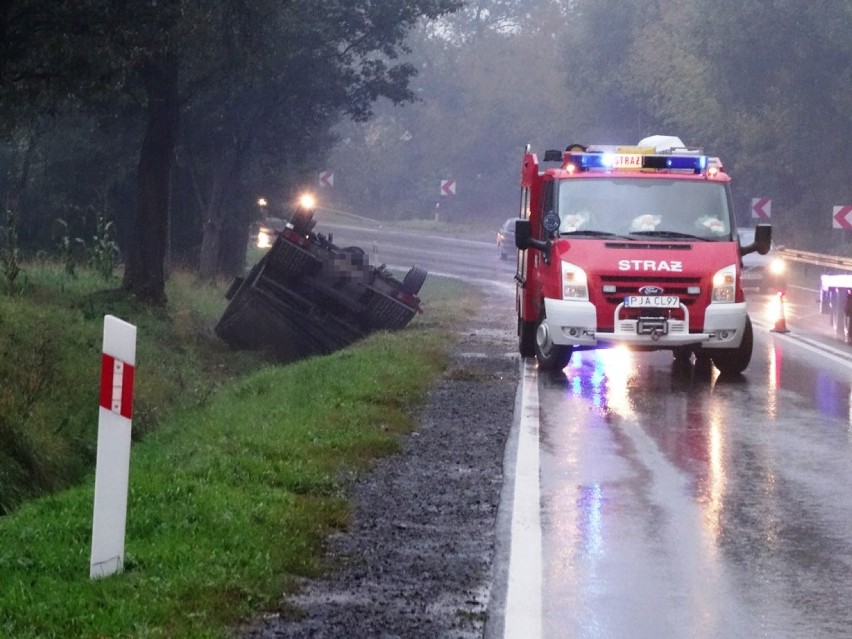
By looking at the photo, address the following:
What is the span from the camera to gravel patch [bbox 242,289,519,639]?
6672 mm

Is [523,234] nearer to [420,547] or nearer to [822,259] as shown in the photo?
[420,547]

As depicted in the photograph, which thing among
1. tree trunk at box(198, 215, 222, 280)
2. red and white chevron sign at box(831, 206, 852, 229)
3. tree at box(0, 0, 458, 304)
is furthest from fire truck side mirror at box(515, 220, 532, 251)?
red and white chevron sign at box(831, 206, 852, 229)

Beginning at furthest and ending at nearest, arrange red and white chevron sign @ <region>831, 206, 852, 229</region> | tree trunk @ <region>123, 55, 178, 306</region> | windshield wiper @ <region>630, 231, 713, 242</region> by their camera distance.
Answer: red and white chevron sign @ <region>831, 206, 852, 229</region> → tree trunk @ <region>123, 55, 178, 306</region> → windshield wiper @ <region>630, 231, 713, 242</region>

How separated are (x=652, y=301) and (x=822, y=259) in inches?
755

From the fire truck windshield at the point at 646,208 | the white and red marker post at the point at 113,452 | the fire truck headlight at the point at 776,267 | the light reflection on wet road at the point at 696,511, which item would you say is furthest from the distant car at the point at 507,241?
the white and red marker post at the point at 113,452

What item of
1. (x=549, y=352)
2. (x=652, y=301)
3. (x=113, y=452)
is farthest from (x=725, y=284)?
(x=113, y=452)

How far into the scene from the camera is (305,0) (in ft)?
103

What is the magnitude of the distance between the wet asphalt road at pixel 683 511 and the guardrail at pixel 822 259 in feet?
41.8

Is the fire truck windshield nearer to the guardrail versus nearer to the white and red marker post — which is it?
the white and red marker post

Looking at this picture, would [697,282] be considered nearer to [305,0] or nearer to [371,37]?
[305,0]

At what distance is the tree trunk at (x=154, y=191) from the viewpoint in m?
25.5

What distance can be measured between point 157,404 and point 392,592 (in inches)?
449

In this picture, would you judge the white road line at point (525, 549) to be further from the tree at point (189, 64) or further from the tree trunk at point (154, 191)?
the tree trunk at point (154, 191)

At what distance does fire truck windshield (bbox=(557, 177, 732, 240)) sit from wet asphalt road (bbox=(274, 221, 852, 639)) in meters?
1.73
